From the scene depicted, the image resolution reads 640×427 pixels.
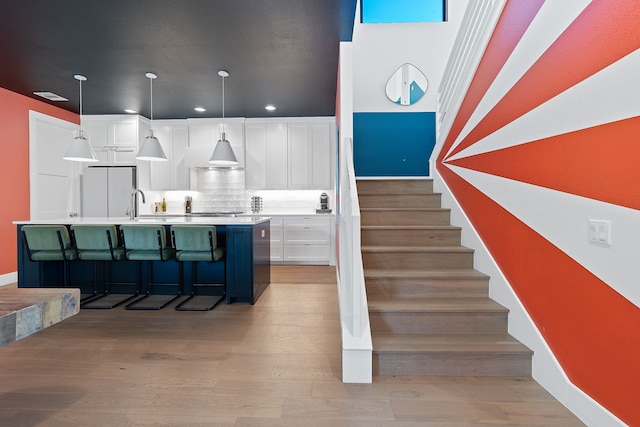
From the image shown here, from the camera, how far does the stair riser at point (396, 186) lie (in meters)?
4.08

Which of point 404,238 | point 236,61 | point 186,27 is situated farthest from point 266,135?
point 404,238

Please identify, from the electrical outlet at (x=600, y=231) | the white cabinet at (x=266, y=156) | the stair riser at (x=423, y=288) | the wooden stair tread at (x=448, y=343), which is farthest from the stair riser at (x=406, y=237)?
the white cabinet at (x=266, y=156)

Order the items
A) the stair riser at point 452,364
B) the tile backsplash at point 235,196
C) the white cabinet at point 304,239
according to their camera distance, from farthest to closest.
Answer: the tile backsplash at point 235,196, the white cabinet at point 304,239, the stair riser at point 452,364

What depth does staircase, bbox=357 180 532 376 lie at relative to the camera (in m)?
2.25

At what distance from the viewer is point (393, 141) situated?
4902 millimetres

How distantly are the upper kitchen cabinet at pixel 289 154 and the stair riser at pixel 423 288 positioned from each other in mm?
3764

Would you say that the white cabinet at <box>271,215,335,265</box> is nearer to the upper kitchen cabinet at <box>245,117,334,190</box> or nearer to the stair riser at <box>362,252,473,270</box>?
the upper kitchen cabinet at <box>245,117,334,190</box>

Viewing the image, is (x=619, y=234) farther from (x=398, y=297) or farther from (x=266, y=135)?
(x=266, y=135)

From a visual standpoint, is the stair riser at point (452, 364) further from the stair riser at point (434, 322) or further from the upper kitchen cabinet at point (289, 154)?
the upper kitchen cabinet at point (289, 154)

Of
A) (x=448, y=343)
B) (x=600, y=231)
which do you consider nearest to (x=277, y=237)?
(x=448, y=343)

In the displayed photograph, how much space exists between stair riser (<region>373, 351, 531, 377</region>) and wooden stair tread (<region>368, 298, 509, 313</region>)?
0.34m

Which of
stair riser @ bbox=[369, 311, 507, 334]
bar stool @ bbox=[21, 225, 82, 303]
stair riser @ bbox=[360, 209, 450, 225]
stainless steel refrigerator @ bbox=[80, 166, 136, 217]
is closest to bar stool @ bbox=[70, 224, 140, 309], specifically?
bar stool @ bbox=[21, 225, 82, 303]

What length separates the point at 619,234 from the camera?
1.53m

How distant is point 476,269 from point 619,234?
1.49m
